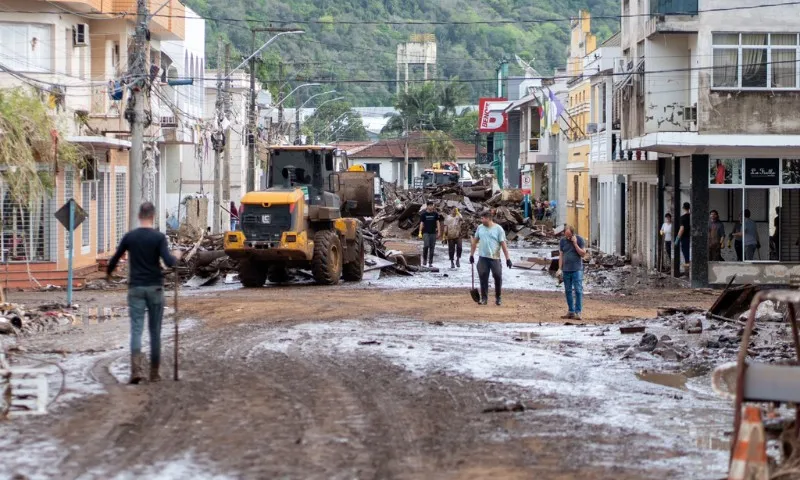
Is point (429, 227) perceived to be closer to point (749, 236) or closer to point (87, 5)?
point (749, 236)

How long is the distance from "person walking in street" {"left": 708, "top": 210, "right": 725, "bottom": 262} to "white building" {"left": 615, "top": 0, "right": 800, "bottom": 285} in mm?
79

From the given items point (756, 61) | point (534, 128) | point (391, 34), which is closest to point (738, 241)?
point (756, 61)

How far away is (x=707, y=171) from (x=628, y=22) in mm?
9035

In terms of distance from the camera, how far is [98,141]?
117 feet

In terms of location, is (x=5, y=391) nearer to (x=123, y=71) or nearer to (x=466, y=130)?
(x=123, y=71)

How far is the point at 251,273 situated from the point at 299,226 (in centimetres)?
197

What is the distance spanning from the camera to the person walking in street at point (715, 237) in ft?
107

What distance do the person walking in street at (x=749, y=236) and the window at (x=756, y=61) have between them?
3.23m

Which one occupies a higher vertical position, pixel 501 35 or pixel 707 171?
pixel 501 35

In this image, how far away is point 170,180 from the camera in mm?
63375

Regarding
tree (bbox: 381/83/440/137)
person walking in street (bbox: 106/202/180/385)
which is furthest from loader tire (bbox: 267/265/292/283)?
tree (bbox: 381/83/440/137)

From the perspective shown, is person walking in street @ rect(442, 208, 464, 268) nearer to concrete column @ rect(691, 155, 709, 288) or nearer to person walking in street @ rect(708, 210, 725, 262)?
concrete column @ rect(691, 155, 709, 288)

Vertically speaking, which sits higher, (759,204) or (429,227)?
(759,204)

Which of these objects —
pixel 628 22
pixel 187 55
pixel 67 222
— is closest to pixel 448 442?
pixel 67 222
